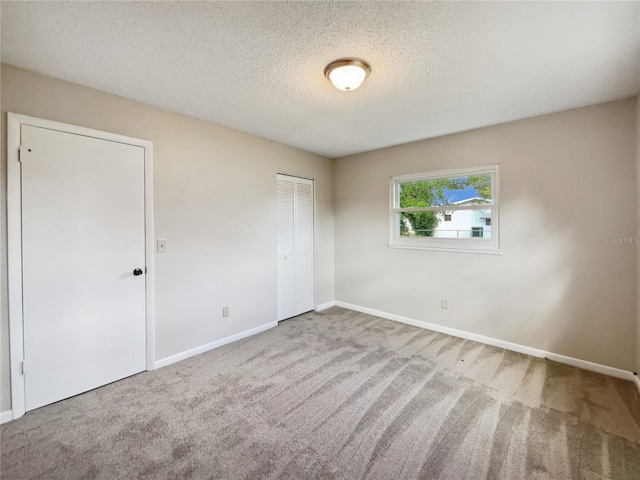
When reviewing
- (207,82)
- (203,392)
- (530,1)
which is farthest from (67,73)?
(530,1)

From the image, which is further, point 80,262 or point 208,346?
point 208,346

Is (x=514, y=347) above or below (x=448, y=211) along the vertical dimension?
below

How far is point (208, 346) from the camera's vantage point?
3021 millimetres

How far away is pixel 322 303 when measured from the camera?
4.44m

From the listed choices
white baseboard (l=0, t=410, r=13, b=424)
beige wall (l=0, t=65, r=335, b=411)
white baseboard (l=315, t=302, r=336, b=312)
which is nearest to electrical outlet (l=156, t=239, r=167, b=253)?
beige wall (l=0, t=65, r=335, b=411)

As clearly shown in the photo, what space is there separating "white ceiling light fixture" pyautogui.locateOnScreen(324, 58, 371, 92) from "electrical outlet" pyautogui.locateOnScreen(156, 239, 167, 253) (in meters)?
2.03

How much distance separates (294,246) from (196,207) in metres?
1.51

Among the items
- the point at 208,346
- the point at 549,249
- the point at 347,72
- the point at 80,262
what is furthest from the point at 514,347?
the point at 80,262

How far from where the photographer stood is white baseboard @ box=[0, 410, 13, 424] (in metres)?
1.90

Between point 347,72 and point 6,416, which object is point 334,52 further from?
point 6,416

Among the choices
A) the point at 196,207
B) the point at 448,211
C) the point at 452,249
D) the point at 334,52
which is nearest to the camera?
the point at 334,52

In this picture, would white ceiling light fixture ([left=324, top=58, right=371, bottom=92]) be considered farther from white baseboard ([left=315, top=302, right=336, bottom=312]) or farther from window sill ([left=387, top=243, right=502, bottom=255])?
white baseboard ([left=315, top=302, right=336, bottom=312])

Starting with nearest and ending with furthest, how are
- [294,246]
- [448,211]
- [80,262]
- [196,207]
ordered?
[80,262] → [196,207] → [448,211] → [294,246]

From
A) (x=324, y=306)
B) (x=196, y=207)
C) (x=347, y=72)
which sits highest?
(x=347, y=72)
